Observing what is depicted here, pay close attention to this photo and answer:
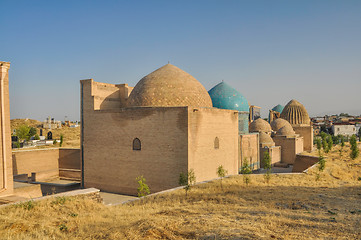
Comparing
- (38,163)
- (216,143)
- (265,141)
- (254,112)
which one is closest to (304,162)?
(265,141)

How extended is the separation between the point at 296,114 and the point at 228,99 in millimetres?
16817

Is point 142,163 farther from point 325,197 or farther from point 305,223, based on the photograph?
point 305,223

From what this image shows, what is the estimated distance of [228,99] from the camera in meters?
21.5

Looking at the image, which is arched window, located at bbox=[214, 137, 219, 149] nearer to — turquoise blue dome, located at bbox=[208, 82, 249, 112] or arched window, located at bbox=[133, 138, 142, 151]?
arched window, located at bbox=[133, 138, 142, 151]

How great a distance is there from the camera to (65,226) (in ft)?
17.9

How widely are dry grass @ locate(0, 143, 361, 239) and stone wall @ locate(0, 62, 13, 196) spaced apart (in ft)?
13.8

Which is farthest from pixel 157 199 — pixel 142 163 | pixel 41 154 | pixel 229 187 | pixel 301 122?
pixel 301 122

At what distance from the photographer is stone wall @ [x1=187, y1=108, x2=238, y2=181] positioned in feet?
38.3

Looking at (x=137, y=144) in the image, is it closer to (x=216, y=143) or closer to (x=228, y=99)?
(x=216, y=143)

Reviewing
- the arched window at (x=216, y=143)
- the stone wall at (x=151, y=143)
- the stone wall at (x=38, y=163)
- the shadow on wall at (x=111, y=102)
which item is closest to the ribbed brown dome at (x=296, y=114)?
the stone wall at (x=151, y=143)

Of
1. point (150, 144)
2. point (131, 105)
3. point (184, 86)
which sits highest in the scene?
point (184, 86)

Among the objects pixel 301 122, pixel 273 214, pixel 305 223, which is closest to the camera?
pixel 305 223

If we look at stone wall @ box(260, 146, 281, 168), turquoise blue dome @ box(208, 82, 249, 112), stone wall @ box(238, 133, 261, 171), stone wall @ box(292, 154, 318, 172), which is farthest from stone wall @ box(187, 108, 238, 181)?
stone wall @ box(260, 146, 281, 168)

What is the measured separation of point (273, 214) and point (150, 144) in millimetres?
7142
